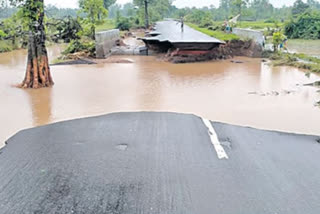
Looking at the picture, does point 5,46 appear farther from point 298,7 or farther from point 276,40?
point 298,7

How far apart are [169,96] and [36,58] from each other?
3.86 m

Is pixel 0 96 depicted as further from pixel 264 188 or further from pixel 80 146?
pixel 264 188

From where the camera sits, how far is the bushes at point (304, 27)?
30219 millimetres

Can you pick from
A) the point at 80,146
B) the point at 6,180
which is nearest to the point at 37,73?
the point at 80,146

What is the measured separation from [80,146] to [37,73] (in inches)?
240

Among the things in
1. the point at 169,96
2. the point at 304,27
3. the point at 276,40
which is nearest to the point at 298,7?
the point at 304,27

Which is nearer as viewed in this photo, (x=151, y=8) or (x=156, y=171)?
(x=156, y=171)

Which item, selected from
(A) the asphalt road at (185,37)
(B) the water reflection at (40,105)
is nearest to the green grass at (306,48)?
(A) the asphalt road at (185,37)

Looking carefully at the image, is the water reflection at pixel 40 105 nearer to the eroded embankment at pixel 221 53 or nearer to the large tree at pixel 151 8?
the eroded embankment at pixel 221 53

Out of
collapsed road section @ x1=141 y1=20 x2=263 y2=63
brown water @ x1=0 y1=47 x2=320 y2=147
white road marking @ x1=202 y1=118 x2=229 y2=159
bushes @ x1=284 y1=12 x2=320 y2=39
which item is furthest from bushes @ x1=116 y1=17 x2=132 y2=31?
white road marking @ x1=202 y1=118 x2=229 y2=159

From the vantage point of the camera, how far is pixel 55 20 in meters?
10.6

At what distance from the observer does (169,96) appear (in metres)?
8.29

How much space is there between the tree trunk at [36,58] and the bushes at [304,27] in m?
26.4

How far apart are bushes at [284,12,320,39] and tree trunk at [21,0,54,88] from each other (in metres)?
26.4
